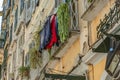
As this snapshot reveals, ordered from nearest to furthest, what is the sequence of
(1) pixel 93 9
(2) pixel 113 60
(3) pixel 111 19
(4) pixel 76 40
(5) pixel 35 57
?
1. (2) pixel 113 60
2. (3) pixel 111 19
3. (1) pixel 93 9
4. (4) pixel 76 40
5. (5) pixel 35 57

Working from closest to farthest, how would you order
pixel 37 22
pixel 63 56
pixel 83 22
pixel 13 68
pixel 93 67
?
1. pixel 93 67
2. pixel 83 22
3. pixel 63 56
4. pixel 37 22
5. pixel 13 68

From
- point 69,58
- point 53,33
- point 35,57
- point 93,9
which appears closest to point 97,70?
point 93,9

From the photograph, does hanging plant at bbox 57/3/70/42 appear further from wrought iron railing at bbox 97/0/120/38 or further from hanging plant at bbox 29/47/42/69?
hanging plant at bbox 29/47/42/69

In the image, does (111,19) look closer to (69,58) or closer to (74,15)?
(74,15)

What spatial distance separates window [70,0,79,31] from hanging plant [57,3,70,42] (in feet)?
0.49

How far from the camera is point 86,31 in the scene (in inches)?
503

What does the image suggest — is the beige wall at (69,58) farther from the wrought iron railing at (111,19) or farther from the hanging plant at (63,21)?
the wrought iron railing at (111,19)

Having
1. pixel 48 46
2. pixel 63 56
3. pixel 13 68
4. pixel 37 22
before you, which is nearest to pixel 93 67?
pixel 63 56

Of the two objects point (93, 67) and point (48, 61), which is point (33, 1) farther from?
point (93, 67)

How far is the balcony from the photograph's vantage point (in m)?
11.5

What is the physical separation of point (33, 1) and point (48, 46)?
704cm

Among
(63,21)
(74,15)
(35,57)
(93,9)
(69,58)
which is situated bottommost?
(35,57)

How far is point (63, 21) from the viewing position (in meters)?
13.7

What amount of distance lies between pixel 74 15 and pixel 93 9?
2045mm
